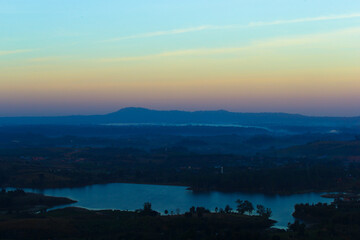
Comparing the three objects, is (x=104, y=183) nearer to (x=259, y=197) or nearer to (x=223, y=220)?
(x=259, y=197)

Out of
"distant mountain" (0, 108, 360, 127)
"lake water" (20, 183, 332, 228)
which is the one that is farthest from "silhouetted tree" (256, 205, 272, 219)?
"distant mountain" (0, 108, 360, 127)

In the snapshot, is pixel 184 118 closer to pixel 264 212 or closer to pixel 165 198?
pixel 165 198

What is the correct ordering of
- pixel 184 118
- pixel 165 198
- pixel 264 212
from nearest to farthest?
pixel 264 212 < pixel 165 198 < pixel 184 118

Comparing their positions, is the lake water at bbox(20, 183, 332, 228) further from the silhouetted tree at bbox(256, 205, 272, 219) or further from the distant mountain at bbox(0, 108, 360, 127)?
the distant mountain at bbox(0, 108, 360, 127)

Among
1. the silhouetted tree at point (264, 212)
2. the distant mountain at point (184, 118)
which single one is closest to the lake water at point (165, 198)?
the silhouetted tree at point (264, 212)

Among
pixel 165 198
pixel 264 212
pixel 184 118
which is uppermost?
pixel 184 118

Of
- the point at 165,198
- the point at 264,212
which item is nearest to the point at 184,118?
the point at 165,198

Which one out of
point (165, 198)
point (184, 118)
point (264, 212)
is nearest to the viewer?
point (264, 212)

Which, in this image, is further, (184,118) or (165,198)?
(184,118)
